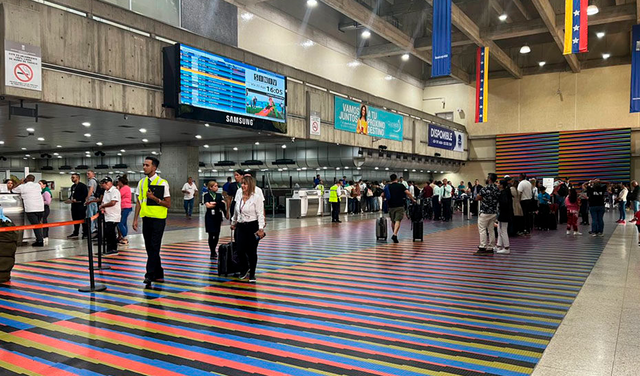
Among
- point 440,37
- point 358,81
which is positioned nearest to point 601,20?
point 440,37

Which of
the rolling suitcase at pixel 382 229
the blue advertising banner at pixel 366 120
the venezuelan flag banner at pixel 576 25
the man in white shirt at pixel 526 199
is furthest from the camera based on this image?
the blue advertising banner at pixel 366 120

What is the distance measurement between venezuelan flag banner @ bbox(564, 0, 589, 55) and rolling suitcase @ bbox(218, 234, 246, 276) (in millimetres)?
13786

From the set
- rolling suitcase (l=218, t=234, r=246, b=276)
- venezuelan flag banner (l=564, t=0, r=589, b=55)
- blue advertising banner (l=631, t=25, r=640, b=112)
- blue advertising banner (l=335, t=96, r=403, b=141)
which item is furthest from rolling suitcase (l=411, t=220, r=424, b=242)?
blue advertising banner (l=631, t=25, r=640, b=112)

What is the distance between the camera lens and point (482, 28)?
27.4m

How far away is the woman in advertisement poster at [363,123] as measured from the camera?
2269 cm

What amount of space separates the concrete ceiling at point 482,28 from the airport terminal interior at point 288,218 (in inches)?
7.5

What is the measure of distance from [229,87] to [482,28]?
61.2 feet

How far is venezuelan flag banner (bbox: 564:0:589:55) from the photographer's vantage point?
15531mm

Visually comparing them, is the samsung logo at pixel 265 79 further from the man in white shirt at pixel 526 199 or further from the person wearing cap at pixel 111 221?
the man in white shirt at pixel 526 199

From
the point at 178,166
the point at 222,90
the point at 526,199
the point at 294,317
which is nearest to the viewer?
the point at 294,317

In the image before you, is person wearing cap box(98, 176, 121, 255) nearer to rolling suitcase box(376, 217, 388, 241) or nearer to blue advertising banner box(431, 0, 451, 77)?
rolling suitcase box(376, 217, 388, 241)

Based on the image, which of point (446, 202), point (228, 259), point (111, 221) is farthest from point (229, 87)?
point (446, 202)

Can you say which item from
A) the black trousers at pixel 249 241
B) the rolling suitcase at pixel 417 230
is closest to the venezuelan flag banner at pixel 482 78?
the rolling suitcase at pixel 417 230

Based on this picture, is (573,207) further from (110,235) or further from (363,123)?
(110,235)
